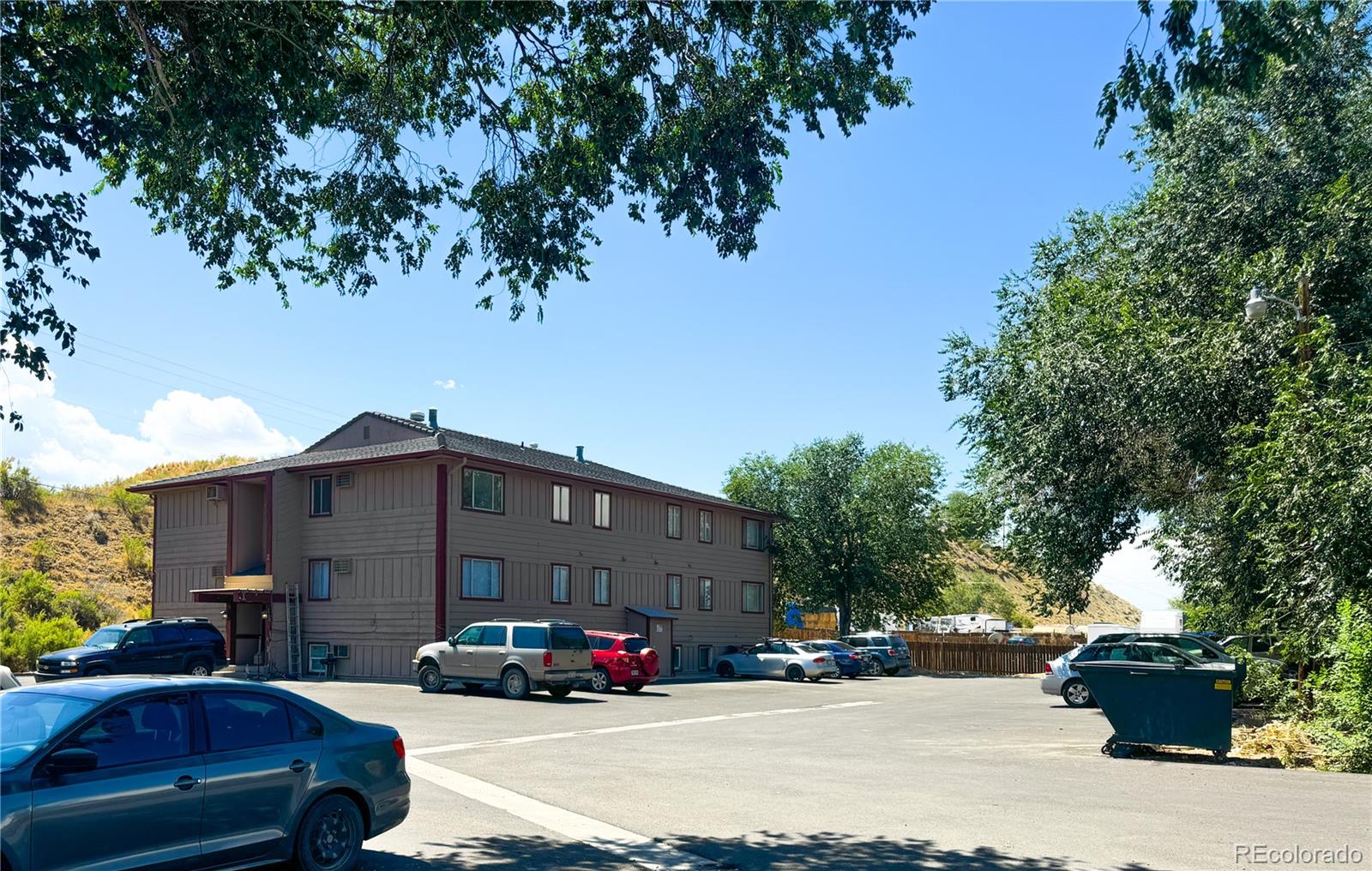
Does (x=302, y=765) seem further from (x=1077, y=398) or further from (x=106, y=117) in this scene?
(x=1077, y=398)

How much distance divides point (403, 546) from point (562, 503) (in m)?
6.04

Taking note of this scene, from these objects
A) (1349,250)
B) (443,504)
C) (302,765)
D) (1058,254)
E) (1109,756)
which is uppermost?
(1058,254)

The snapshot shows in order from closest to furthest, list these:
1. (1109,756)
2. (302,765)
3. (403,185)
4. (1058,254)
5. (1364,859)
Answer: (302,765)
(1364,859)
(403,185)
(1109,756)
(1058,254)

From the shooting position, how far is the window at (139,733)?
6.74 m

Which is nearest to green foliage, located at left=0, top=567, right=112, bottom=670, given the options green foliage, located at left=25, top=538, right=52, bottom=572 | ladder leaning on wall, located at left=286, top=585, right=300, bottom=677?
green foliage, located at left=25, top=538, right=52, bottom=572

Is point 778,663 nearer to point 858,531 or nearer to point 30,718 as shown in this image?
point 858,531

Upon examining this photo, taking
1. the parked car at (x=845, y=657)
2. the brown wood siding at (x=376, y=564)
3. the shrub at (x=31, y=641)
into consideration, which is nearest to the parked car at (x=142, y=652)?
the brown wood siding at (x=376, y=564)

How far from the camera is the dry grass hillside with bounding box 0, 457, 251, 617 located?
57.0 meters

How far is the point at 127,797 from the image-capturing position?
6680 millimetres

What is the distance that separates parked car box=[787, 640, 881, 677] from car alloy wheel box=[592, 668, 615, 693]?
11.7m

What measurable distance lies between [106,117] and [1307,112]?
2350cm

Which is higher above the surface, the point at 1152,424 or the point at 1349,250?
the point at 1349,250

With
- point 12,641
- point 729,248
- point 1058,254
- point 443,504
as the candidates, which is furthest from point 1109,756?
point 12,641

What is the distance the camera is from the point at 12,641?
3534cm
